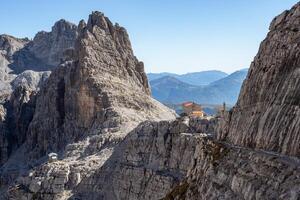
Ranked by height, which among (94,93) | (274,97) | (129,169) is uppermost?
(94,93)

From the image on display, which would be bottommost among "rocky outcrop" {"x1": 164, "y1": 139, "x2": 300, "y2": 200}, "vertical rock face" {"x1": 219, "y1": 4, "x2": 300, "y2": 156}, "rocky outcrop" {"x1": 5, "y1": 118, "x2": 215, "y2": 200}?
"rocky outcrop" {"x1": 5, "y1": 118, "x2": 215, "y2": 200}

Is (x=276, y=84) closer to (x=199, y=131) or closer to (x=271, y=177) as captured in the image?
(x=271, y=177)

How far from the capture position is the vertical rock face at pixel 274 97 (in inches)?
1249

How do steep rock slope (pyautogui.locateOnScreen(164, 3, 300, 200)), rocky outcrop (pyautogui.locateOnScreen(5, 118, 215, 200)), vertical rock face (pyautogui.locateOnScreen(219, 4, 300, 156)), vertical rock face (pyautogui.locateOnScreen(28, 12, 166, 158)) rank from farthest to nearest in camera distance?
vertical rock face (pyautogui.locateOnScreen(28, 12, 166, 158))
rocky outcrop (pyautogui.locateOnScreen(5, 118, 215, 200))
vertical rock face (pyautogui.locateOnScreen(219, 4, 300, 156))
steep rock slope (pyautogui.locateOnScreen(164, 3, 300, 200))

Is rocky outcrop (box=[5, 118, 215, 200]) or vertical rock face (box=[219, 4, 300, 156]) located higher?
vertical rock face (box=[219, 4, 300, 156])

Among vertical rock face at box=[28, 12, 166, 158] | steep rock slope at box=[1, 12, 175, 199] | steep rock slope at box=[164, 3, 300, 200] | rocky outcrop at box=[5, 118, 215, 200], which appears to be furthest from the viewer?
vertical rock face at box=[28, 12, 166, 158]

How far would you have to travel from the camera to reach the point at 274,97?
35.5m

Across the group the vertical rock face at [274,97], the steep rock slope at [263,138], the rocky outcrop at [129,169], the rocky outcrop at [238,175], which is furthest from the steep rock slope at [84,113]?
the vertical rock face at [274,97]

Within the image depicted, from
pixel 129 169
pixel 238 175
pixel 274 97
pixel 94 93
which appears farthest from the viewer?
pixel 94 93

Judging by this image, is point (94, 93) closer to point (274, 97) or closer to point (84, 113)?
point (84, 113)

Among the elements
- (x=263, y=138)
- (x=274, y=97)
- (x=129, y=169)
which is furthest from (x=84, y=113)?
(x=263, y=138)

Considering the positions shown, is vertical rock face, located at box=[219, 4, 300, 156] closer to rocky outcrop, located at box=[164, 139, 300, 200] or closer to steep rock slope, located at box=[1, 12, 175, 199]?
rocky outcrop, located at box=[164, 139, 300, 200]

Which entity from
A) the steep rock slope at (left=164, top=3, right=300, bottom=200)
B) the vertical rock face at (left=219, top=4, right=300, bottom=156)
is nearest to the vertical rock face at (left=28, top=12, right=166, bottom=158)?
the steep rock slope at (left=164, top=3, right=300, bottom=200)

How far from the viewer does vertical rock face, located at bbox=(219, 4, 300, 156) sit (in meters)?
31.7
